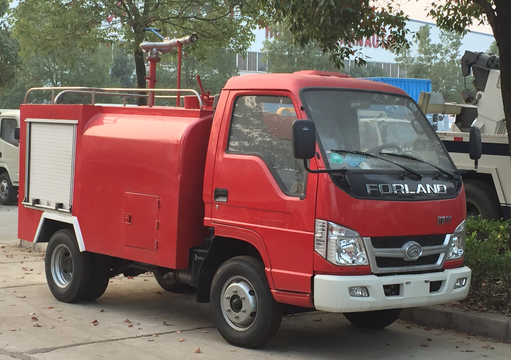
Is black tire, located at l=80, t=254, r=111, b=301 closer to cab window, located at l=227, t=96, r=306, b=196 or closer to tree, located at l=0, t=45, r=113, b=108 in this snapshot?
cab window, located at l=227, t=96, r=306, b=196

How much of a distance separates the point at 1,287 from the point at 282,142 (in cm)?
435

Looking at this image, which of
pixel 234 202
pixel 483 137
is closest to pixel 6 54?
pixel 483 137

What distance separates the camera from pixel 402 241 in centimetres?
623

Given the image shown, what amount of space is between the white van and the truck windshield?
14.7m

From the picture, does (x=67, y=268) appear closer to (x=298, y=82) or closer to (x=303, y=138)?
(x=298, y=82)

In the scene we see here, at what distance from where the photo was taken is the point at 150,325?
741 centimetres

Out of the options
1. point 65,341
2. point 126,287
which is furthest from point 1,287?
point 65,341

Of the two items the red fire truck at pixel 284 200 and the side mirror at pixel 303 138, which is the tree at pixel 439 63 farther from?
the side mirror at pixel 303 138

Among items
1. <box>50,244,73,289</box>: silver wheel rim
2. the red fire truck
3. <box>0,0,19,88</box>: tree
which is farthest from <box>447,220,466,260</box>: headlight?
<box>0,0,19,88</box>: tree

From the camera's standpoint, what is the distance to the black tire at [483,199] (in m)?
11.5

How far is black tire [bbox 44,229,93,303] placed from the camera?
8188 millimetres

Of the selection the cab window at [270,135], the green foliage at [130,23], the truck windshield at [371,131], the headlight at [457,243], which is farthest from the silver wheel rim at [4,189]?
the headlight at [457,243]

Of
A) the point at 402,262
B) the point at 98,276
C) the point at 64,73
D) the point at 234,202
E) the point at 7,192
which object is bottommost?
the point at 7,192

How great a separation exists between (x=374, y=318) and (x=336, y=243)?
1801mm
